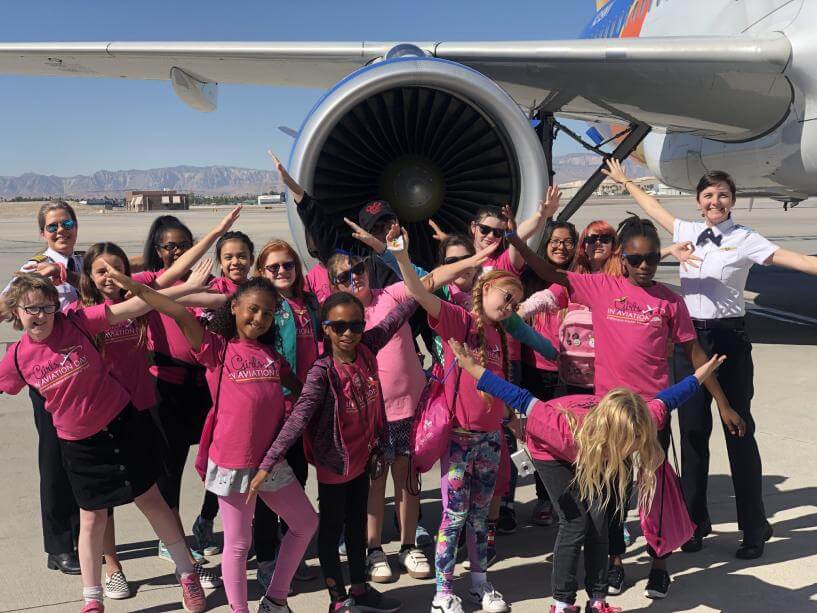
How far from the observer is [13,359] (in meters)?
2.73

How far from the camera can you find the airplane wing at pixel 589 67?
19.7ft

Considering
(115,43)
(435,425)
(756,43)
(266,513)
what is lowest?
(266,513)

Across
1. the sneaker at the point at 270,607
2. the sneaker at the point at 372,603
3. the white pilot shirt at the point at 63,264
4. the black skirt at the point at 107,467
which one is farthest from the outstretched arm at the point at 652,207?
the white pilot shirt at the point at 63,264

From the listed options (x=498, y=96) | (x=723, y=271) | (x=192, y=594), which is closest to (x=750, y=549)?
(x=723, y=271)

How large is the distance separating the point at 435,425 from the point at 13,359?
1520 millimetres

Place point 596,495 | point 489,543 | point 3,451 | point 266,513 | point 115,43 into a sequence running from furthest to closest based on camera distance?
point 115,43, point 3,451, point 489,543, point 266,513, point 596,495

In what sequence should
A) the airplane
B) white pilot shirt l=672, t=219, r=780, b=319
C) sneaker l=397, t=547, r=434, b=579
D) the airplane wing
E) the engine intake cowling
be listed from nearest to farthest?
1. sneaker l=397, t=547, r=434, b=579
2. white pilot shirt l=672, t=219, r=780, b=319
3. the engine intake cowling
4. the airplane
5. the airplane wing

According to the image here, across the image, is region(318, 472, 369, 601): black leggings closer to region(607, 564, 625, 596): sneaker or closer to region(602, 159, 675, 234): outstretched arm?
region(607, 564, 625, 596): sneaker

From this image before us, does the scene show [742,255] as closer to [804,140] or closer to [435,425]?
[435,425]

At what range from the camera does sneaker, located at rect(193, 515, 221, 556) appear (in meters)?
3.31

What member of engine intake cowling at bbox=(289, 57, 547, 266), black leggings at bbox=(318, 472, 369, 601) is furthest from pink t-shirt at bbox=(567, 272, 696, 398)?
engine intake cowling at bbox=(289, 57, 547, 266)

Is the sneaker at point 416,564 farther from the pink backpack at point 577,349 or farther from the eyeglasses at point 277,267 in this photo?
the eyeglasses at point 277,267

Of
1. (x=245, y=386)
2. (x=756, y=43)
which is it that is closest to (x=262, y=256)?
→ (x=245, y=386)

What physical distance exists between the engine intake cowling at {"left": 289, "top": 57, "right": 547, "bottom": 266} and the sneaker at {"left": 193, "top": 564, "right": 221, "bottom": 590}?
2.27 meters
